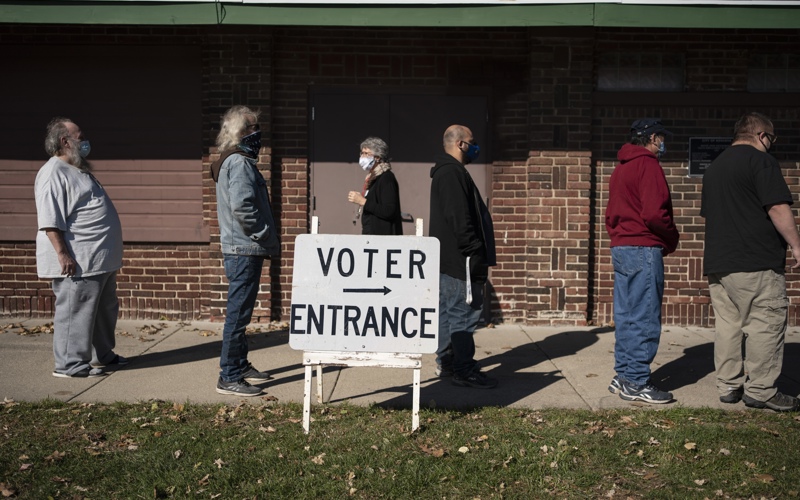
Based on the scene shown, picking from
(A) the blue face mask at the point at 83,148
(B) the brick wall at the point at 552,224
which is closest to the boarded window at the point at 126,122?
(A) the blue face mask at the point at 83,148

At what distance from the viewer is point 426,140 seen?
30.6 feet

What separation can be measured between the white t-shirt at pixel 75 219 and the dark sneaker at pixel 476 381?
10.0 feet

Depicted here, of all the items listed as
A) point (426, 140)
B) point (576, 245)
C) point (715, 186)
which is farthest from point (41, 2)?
point (715, 186)

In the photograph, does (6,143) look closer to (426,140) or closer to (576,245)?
(426,140)

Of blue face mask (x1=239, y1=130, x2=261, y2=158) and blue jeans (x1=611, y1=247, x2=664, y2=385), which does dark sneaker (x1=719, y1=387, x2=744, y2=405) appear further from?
blue face mask (x1=239, y1=130, x2=261, y2=158)

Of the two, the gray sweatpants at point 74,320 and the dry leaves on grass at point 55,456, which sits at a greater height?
the gray sweatpants at point 74,320

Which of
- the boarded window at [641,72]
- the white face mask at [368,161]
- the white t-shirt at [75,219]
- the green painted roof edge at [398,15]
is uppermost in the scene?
the green painted roof edge at [398,15]

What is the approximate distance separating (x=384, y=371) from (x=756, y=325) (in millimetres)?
3030

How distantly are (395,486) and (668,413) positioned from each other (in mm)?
2391

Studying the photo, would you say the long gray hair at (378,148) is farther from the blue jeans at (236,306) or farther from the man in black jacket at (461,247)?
the blue jeans at (236,306)

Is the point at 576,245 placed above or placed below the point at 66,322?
above

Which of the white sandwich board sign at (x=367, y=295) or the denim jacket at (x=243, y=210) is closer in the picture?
the white sandwich board sign at (x=367, y=295)

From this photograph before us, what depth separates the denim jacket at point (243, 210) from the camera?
20.1 feet

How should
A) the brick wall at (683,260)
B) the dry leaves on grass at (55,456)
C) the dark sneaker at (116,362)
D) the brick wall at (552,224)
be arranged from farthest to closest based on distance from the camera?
the brick wall at (683,260) → the brick wall at (552,224) → the dark sneaker at (116,362) → the dry leaves on grass at (55,456)
